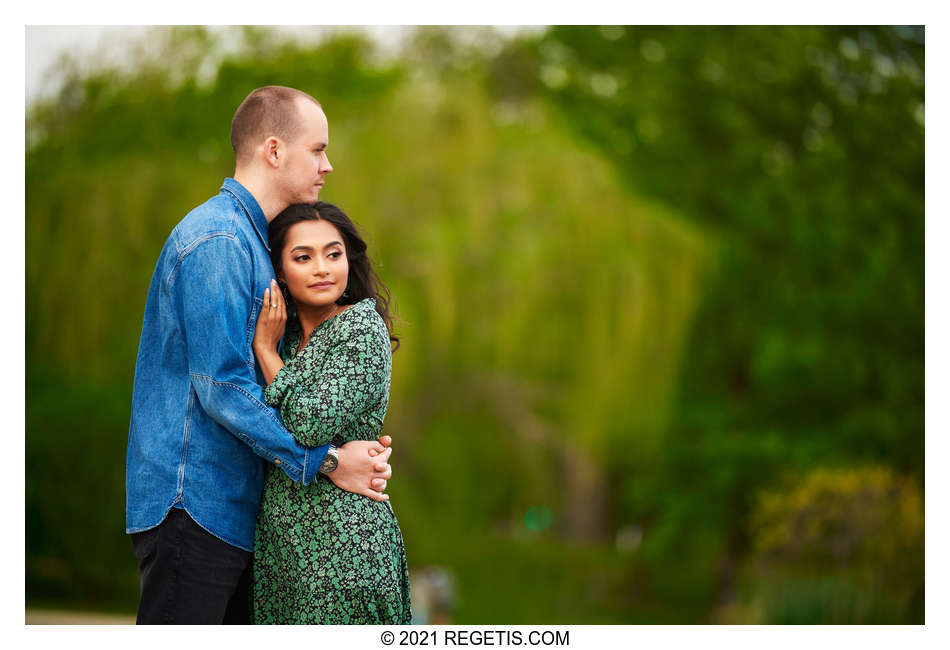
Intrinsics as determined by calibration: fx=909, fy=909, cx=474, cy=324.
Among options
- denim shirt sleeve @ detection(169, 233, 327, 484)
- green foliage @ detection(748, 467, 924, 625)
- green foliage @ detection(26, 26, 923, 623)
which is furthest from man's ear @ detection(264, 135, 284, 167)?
green foliage @ detection(748, 467, 924, 625)

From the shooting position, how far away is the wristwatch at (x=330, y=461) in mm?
1949

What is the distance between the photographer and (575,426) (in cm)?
562

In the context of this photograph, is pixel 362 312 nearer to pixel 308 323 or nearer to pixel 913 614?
pixel 308 323

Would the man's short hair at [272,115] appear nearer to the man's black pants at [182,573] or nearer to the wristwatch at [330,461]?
A: the wristwatch at [330,461]

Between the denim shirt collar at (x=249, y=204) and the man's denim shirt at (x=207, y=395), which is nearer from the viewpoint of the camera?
the man's denim shirt at (x=207, y=395)

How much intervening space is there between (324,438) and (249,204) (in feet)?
1.88

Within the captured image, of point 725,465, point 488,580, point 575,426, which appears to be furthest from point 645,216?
point 488,580

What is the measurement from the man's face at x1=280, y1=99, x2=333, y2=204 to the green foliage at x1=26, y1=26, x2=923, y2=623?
8.73 ft

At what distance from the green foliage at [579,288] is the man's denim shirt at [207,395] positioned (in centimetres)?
284

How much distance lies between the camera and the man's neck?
2.10 metres

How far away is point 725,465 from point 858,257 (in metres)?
1.65

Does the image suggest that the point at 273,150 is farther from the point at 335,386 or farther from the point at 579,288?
the point at 579,288

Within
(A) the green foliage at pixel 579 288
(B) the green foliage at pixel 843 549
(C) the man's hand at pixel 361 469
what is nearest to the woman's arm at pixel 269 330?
(C) the man's hand at pixel 361 469
